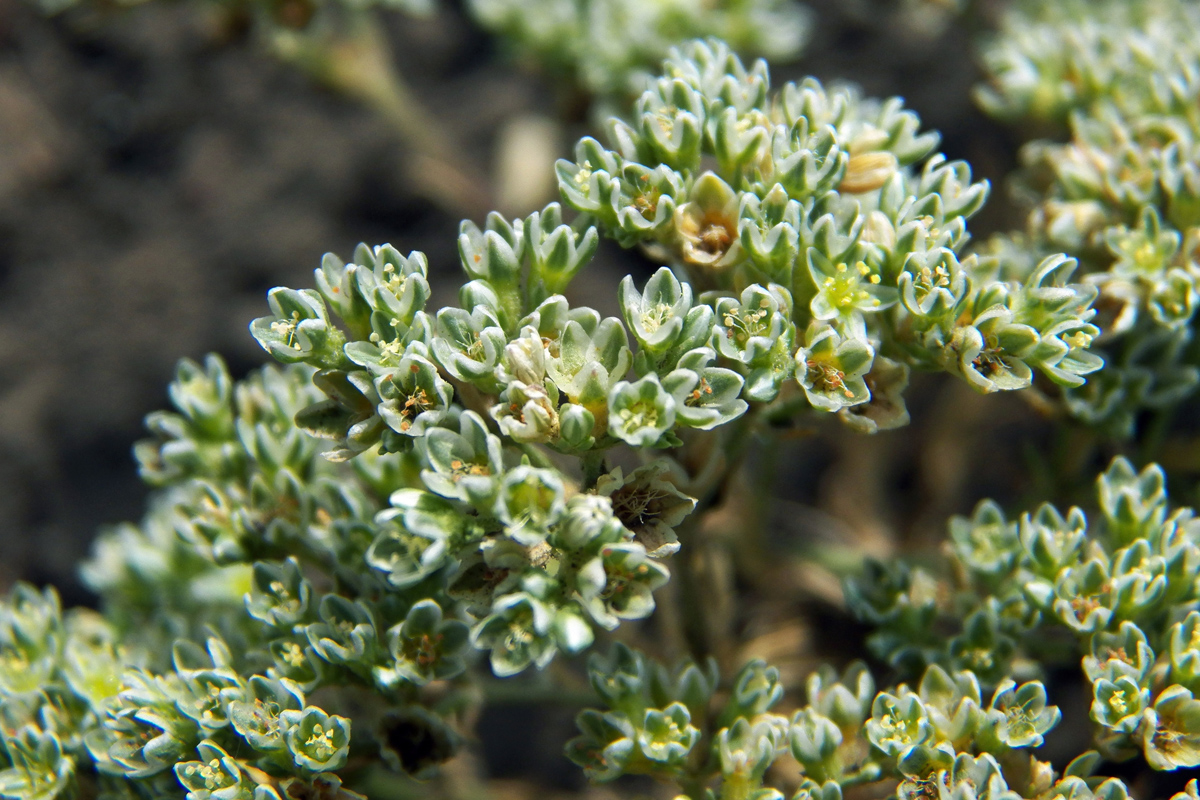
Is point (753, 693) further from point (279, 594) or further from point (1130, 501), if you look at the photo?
point (279, 594)

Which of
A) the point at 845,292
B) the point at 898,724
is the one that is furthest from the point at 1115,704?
the point at 845,292

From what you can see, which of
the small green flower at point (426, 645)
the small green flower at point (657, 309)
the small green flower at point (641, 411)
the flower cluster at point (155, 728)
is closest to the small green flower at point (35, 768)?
the flower cluster at point (155, 728)

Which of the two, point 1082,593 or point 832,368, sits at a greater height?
point 832,368

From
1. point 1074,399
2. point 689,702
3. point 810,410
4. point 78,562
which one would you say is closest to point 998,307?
point 810,410

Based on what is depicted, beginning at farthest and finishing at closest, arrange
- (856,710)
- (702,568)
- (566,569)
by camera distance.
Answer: (702,568)
(856,710)
(566,569)

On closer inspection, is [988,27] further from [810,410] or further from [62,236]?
[62,236]

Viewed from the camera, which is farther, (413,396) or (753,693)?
(753,693)

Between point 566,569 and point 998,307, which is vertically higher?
point 998,307

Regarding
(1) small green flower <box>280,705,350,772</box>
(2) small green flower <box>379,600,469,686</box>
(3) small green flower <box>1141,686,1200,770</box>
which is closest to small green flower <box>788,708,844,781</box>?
(3) small green flower <box>1141,686,1200,770</box>
